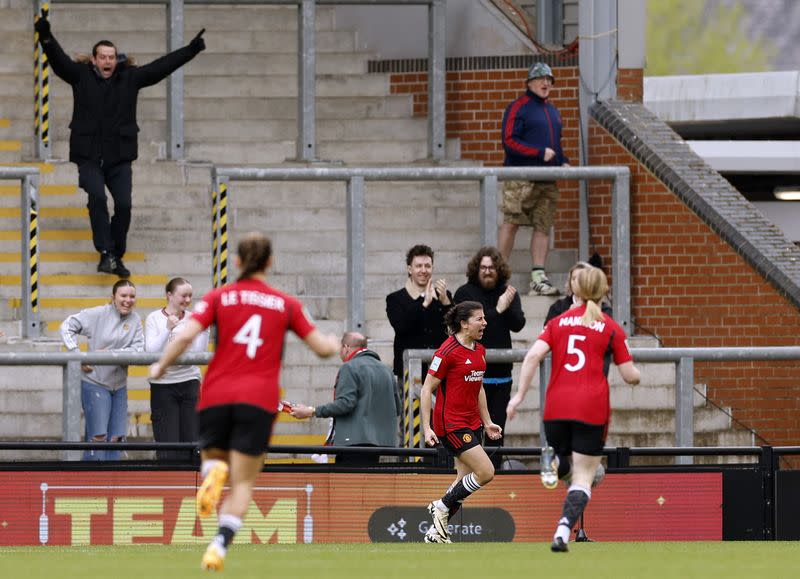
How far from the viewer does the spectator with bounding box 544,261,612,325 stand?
11695 millimetres

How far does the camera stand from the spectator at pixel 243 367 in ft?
32.2

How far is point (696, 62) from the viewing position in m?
23.3

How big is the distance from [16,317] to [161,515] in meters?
3.53

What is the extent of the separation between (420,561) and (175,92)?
9.08m

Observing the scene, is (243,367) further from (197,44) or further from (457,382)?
(197,44)

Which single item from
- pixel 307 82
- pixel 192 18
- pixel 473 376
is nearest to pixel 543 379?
pixel 473 376

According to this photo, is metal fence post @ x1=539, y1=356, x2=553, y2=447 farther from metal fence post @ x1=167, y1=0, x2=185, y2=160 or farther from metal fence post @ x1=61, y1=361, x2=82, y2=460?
metal fence post @ x1=167, y1=0, x2=185, y2=160

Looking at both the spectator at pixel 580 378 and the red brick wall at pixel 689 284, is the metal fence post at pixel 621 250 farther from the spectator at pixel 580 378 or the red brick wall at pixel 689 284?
the spectator at pixel 580 378

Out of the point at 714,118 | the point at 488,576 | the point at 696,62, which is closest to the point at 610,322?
the point at 488,576

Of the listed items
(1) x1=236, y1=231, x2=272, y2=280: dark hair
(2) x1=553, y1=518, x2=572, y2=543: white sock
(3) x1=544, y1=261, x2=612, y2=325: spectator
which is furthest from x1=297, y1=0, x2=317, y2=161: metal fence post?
(1) x1=236, y1=231, x2=272, y2=280: dark hair

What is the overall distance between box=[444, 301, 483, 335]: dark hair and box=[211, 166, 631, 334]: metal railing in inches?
96.6

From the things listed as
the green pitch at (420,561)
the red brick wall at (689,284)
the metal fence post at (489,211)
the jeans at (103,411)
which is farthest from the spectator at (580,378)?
the red brick wall at (689,284)

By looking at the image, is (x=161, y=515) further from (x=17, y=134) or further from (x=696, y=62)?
(x=696, y=62)

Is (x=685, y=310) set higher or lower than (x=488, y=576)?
higher
